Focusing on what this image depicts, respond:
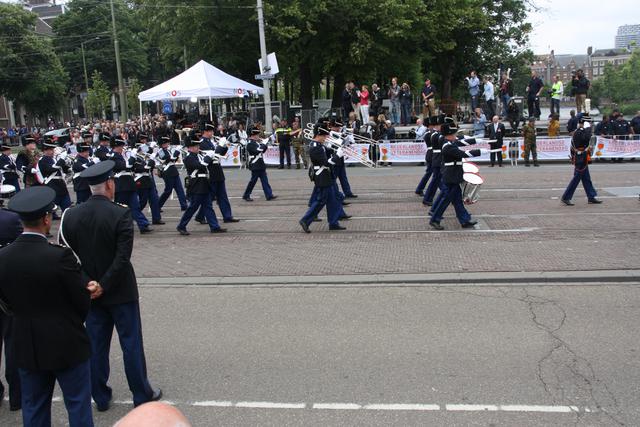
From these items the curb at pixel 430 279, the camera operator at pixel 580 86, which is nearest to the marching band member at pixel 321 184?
the curb at pixel 430 279

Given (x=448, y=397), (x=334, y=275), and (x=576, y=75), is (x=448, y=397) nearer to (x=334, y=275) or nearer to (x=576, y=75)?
(x=334, y=275)

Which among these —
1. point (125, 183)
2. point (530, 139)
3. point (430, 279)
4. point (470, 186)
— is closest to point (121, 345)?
point (430, 279)

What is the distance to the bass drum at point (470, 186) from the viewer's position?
40.3 feet

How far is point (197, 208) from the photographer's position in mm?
12273

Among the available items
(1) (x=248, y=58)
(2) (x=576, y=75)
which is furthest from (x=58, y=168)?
(1) (x=248, y=58)

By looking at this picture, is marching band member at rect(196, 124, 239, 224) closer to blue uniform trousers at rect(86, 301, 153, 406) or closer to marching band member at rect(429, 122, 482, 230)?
marching band member at rect(429, 122, 482, 230)

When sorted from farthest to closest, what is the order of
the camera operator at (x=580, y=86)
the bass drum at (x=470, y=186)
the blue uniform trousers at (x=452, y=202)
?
1. the camera operator at (x=580, y=86)
2. the bass drum at (x=470, y=186)
3. the blue uniform trousers at (x=452, y=202)

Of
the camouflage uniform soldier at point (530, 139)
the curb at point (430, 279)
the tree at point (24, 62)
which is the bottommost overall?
the curb at point (430, 279)

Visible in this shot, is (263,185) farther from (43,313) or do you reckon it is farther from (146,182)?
(43,313)

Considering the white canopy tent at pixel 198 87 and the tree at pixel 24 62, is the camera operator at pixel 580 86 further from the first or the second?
the tree at pixel 24 62

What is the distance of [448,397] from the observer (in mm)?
5156

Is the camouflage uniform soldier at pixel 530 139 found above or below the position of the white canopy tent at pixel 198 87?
below

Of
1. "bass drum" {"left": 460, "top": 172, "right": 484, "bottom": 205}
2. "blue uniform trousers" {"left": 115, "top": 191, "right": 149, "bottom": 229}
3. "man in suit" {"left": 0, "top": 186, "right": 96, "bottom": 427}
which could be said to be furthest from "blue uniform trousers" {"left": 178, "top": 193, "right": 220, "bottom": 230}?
"man in suit" {"left": 0, "top": 186, "right": 96, "bottom": 427}

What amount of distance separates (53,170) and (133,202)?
2.28m
